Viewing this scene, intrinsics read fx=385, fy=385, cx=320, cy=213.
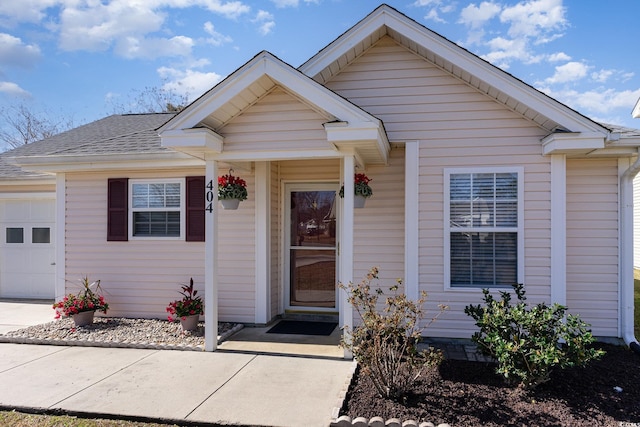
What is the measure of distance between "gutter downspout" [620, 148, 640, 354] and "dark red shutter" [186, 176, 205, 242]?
637 cm

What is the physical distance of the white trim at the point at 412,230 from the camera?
561 centimetres

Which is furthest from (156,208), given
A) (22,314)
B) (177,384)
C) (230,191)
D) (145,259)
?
(177,384)

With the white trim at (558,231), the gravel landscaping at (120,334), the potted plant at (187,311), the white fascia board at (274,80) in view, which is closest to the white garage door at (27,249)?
the gravel landscaping at (120,334)

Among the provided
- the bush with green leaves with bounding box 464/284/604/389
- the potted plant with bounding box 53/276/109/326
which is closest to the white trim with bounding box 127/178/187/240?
the potted plant with bounding box 53/276/109/326

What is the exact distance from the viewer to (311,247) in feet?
22.5

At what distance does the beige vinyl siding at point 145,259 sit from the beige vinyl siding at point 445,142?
8.80ft

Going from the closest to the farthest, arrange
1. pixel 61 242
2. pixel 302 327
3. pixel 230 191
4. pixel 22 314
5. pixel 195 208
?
pixel 230 191, pixel 302 327, pixel 195 208, pixel 61 242, pixel 22 314

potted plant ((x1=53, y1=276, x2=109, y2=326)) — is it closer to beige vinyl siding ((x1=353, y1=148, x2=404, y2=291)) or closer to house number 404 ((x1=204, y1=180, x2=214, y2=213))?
house number 404 ((x1=204, y1=180, x2=214, y2=213))

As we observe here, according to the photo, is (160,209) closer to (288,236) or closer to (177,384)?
(288,236)

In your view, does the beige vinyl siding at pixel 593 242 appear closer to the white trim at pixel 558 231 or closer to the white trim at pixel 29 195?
the white trim at pixel 558 231

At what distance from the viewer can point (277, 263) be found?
22.2 feet

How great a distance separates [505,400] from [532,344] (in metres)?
0.61

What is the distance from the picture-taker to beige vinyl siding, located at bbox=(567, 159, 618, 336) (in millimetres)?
5551

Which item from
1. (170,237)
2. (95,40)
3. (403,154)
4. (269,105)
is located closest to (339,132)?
(269,105)
